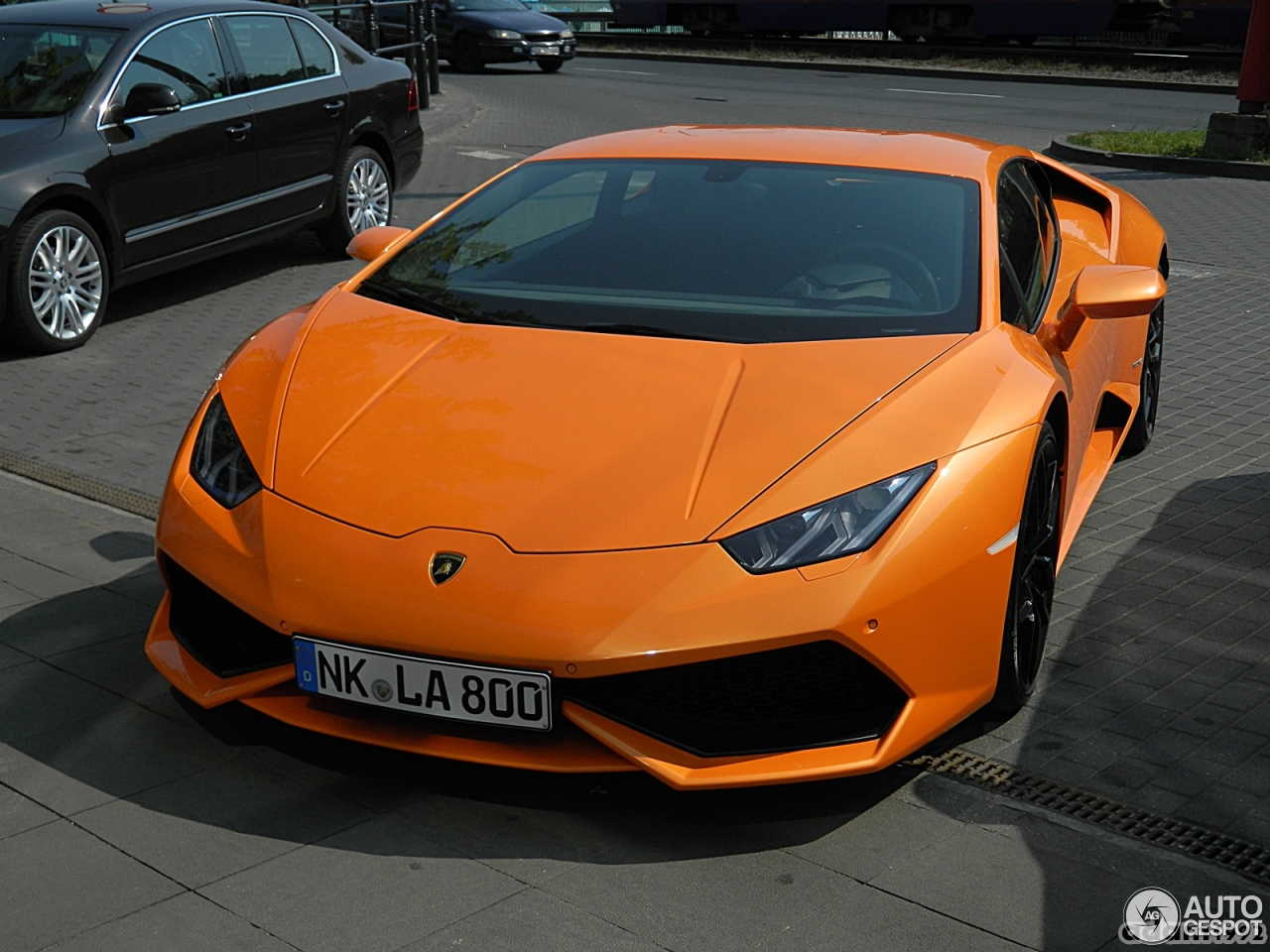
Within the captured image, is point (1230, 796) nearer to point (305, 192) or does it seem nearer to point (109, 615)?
point (109, 615)

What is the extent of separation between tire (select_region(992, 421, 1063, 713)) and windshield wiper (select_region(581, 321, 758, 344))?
76 centimetres

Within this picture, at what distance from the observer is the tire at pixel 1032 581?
3459 mm

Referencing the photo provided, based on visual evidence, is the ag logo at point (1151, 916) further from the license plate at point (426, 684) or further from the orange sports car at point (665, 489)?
the license plate at point (426, 684)

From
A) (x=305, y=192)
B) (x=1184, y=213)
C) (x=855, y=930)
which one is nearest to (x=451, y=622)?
(x=855, y=930)

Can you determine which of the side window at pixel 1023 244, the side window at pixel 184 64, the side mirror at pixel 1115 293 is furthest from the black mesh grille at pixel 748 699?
the side window at pixel 184 64

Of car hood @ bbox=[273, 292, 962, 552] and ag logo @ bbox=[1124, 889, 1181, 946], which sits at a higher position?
car hood @ bbox=[273, 292, 962, 552]

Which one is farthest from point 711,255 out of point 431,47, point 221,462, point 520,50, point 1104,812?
point 520,50

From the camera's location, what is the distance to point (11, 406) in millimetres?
6590

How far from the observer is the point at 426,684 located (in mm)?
3051

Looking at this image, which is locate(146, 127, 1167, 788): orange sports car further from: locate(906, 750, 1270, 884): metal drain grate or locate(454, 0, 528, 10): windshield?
locate(454, 0, 528, 10): windshield

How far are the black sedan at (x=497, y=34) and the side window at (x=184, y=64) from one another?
1854cm

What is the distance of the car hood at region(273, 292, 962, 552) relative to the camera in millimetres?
3166

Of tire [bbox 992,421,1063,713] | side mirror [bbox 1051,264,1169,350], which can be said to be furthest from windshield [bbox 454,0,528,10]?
tire [bbox 992,421,1063,713]

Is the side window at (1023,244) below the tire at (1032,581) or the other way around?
the other way around
